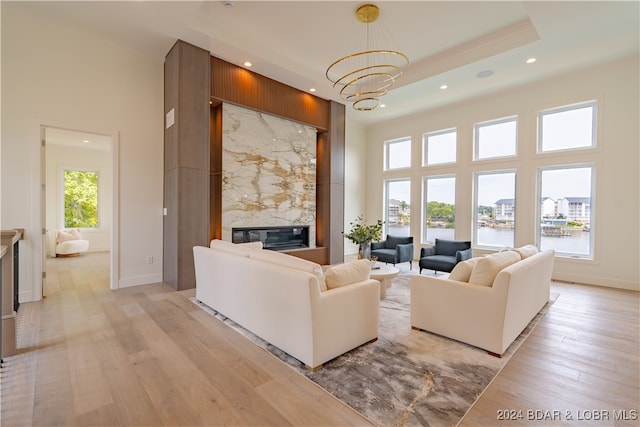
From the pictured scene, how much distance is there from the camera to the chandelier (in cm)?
400

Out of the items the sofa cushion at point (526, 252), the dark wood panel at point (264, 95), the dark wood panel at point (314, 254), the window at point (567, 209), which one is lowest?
the dark wood panel at point (314, 254)

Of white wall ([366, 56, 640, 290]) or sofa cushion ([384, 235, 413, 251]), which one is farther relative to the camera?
sofa cushion ([384, 235, 413, 251])

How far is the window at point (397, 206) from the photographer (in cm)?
786

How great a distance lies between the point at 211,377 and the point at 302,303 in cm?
86

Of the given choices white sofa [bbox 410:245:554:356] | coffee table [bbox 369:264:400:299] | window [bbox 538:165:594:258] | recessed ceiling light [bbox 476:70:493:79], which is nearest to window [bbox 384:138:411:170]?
recessed ceiling light [bbox 476:70:493:79]

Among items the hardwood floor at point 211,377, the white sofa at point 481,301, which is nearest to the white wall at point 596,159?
the hardwood floor at point 211,377

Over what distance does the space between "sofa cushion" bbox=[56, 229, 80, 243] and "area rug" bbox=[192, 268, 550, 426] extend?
711 centimetres

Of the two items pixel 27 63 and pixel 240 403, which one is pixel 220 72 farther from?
pixel 240 403

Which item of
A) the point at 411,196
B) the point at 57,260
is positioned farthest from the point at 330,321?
the point at 57,260

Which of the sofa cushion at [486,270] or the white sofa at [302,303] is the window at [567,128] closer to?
the sofa cushion at [486,270]

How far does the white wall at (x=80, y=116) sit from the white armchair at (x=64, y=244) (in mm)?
4181

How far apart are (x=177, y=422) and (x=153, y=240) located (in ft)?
12.4

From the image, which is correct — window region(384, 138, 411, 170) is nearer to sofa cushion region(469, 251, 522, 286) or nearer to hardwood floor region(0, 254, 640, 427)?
hardwood floor region(0, 254, 640, 427)

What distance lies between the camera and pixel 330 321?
2287 millimetres
